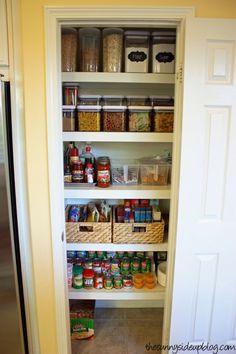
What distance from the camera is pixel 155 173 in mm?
1684

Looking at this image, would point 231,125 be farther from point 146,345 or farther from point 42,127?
point 146,345

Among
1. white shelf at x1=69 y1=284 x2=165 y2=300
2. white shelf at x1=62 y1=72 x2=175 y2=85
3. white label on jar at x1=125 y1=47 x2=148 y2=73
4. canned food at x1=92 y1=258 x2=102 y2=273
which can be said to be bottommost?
white shelf at x1=69 y1=284 x2=165 y2=300

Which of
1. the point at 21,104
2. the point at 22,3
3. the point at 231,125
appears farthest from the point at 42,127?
the point at 231,125

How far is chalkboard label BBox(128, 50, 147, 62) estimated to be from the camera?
149cm

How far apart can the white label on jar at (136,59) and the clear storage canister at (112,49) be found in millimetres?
48

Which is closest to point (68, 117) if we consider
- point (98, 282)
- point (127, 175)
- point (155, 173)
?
point (127, 175)

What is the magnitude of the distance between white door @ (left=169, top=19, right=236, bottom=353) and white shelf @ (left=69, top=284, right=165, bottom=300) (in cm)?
31

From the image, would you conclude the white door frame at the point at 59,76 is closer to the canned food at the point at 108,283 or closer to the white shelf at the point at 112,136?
the white shelf at the point at 112,136

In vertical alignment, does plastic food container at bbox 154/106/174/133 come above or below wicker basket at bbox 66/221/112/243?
above

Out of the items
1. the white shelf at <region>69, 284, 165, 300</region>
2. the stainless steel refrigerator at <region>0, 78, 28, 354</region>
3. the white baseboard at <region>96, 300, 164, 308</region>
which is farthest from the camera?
the white baseboard at <region>96, 300, 164, 308</region>

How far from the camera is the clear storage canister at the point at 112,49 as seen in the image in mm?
1467

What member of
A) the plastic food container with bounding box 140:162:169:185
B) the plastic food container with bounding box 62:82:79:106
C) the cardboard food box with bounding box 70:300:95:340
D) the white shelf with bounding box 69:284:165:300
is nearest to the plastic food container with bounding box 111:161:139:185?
the plastic food container with bounding box 140:162:169:185

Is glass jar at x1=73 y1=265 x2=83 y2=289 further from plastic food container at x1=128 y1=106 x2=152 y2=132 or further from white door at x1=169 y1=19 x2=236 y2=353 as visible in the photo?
plastic food container at x1=128 y1=106 x2=152 y2=132

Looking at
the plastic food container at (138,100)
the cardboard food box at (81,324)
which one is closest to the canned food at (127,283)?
the cardboard food box at (81,324)
